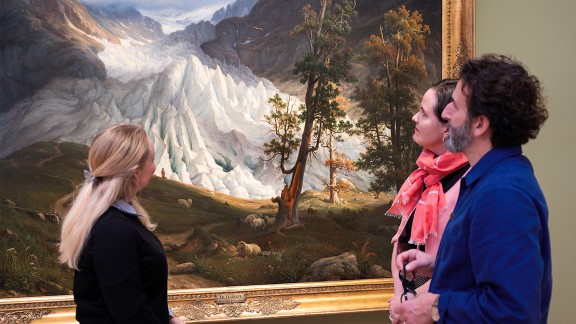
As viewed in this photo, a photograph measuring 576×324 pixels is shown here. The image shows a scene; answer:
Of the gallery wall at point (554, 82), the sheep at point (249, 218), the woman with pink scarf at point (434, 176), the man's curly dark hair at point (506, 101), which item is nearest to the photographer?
the man's curly dark hair at point (506, 101)

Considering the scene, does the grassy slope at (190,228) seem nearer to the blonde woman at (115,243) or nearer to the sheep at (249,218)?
the sheep at (249,218)

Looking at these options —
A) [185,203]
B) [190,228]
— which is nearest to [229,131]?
[185,203]

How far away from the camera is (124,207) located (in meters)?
2.45

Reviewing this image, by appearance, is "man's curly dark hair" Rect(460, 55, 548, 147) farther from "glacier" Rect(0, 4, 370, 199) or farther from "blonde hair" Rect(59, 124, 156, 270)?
"glacier" Rect(0, 4, 370, 199)

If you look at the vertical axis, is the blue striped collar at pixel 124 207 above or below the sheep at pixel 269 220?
above

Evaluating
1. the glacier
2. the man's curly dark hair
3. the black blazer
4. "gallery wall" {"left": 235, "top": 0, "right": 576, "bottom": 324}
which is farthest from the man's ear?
"gallery wall" {"left": 235, "top": 0, "right": 576, "bottom": 324}

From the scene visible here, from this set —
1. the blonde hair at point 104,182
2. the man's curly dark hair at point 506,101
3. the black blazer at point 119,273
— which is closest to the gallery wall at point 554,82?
the man's curly dark hair at point 506,101

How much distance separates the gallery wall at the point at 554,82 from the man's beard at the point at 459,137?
2.94 metres

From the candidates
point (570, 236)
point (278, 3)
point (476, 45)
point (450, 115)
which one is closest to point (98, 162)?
point (450, 115)

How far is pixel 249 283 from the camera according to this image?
426 centimetres

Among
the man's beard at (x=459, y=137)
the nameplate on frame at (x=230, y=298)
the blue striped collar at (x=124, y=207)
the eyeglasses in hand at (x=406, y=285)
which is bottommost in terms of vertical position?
the nameplate on frame at (x=230, y=298)

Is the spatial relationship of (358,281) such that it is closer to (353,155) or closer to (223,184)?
(353,155)

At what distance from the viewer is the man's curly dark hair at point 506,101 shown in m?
1.93

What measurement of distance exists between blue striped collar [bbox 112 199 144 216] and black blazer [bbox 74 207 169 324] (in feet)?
0.05
